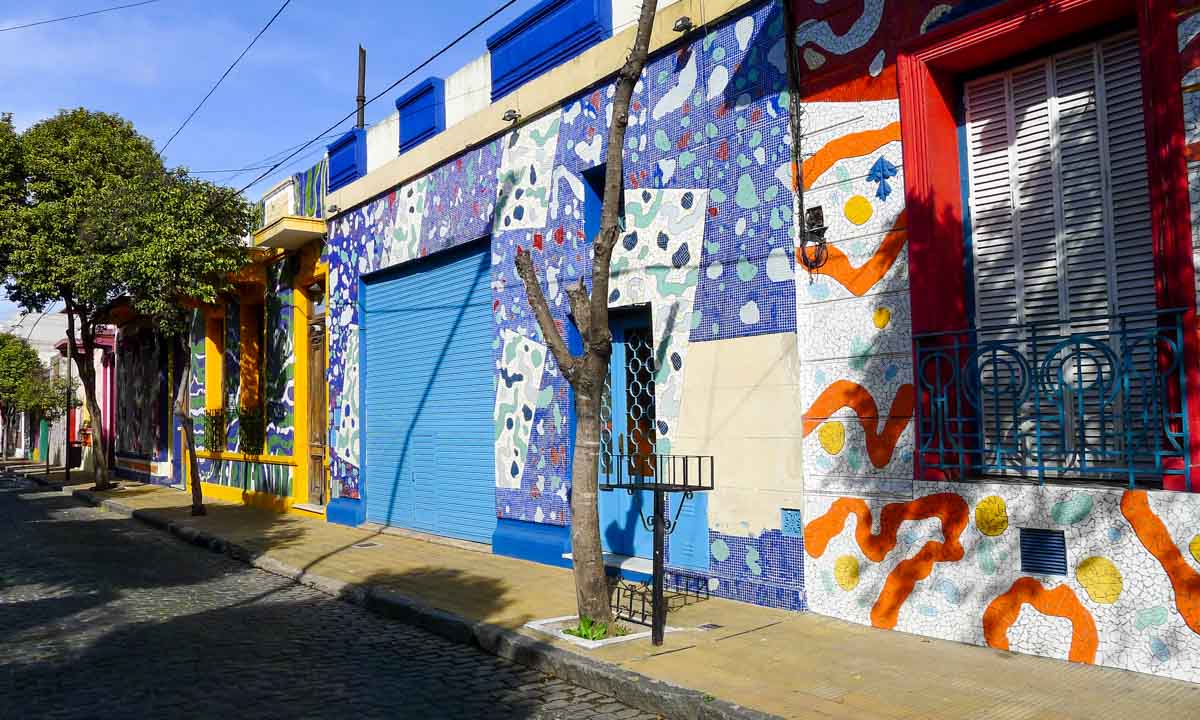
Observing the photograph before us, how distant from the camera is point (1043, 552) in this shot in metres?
5.59

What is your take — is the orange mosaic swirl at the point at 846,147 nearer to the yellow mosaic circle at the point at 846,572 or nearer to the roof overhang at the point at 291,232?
the yellow mosaic circle at the point at 846,572

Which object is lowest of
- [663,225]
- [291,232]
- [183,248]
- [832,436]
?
[832,436]

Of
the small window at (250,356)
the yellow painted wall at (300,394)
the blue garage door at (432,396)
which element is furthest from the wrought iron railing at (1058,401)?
the small window at (250,356)

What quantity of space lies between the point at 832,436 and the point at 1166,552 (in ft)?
7.75

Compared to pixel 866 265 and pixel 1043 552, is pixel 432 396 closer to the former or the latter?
pixel 866 265

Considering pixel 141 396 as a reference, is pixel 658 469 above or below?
below

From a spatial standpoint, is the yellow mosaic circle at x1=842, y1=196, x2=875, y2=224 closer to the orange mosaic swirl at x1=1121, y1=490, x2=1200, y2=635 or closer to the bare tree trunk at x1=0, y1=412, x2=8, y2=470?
the orange mosaic swirl at x1=1121, y1=490, x2=1200, y2=635

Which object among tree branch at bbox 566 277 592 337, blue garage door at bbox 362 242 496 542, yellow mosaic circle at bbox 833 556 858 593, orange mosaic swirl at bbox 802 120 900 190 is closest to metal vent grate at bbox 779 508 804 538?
yellow mosaic circle at bbox 833 556 858 593

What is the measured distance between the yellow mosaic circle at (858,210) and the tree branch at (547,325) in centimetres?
229

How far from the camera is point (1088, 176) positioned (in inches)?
233

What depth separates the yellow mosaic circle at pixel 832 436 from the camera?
6.86 metres

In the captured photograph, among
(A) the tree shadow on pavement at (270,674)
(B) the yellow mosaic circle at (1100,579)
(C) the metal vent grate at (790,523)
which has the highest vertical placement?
(C) the metal vent grate at (790,523)

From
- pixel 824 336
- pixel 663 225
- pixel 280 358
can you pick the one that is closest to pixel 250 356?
pixel 280 358

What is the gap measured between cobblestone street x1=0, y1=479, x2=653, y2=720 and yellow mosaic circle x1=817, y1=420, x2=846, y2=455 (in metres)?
2.59
